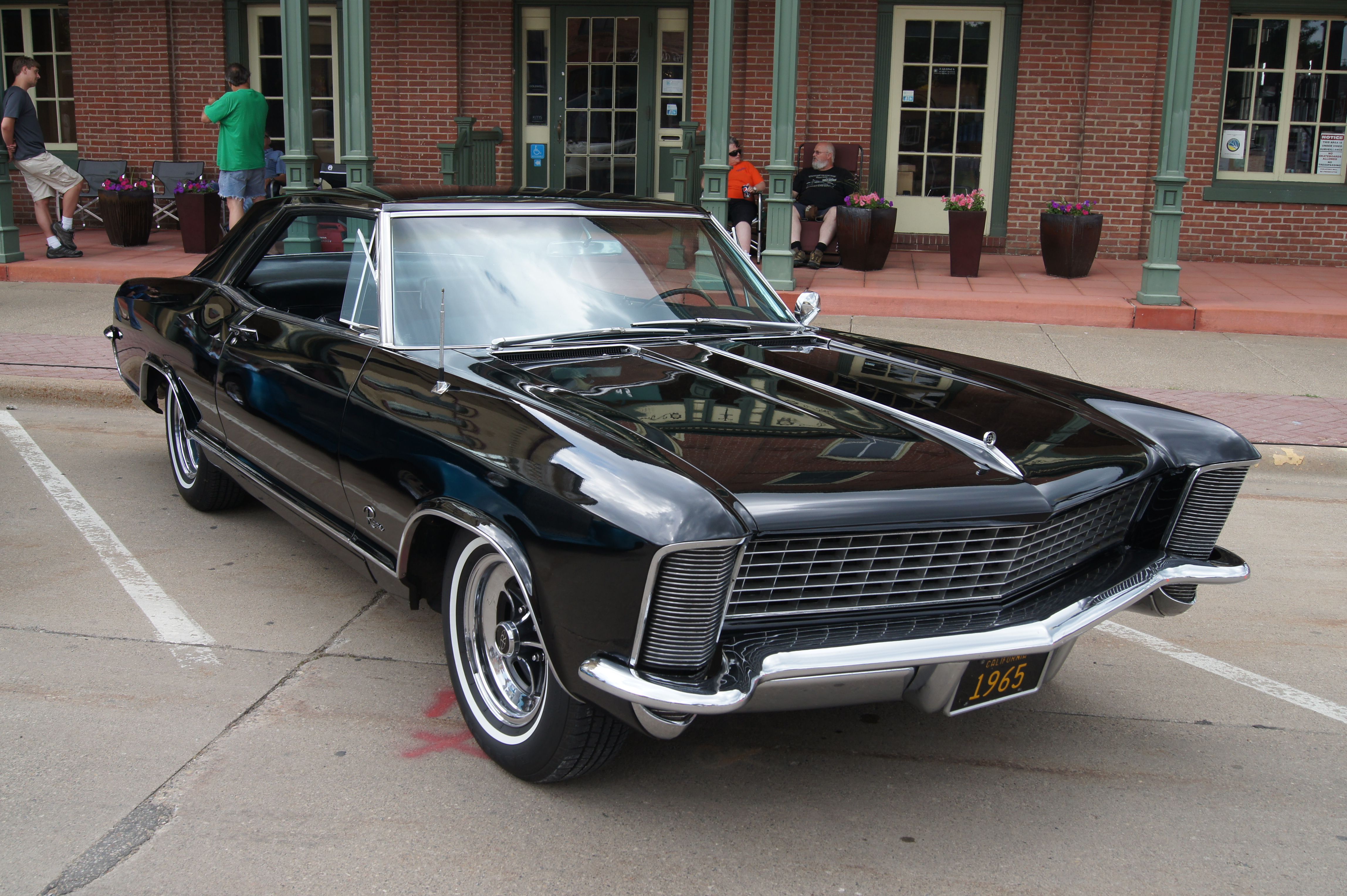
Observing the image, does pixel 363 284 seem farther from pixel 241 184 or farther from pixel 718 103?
pixel 241 184

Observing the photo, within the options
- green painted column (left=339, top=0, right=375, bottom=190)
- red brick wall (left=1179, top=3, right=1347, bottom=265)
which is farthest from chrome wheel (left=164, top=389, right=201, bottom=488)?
red brick wall (left=1179, top=3, right=1347, bottom=265)

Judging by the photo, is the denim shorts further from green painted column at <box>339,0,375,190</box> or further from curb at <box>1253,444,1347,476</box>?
curb at <box>1253,444,1347,476</box>

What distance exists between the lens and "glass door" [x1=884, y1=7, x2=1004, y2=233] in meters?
13.3

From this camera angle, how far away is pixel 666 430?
294 cm

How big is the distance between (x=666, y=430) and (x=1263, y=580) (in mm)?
3120

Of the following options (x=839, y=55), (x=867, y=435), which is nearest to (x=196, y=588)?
(x=867, y=435)

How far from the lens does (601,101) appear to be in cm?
1408

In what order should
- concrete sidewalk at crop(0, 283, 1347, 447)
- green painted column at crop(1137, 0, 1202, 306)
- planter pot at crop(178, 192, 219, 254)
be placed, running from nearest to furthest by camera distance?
concrete sidewalk at crop(0, 283, 1347, 447)
green painted column at crop(1137, 0, 1202, 306)
planter pot at crop(178, 192, 219, 254)

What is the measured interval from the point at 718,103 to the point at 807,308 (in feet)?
21.0

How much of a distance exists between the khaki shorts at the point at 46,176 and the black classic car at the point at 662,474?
8721 millimetres

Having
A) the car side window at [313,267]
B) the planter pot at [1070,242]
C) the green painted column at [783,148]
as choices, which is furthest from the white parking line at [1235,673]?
the planter pot at [1070,242]

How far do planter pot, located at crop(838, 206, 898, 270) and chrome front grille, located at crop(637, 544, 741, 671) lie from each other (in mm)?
9370

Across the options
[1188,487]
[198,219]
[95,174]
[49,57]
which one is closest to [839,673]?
[1188,487]

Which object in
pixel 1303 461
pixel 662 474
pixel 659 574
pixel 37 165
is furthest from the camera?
pixel 37 165
